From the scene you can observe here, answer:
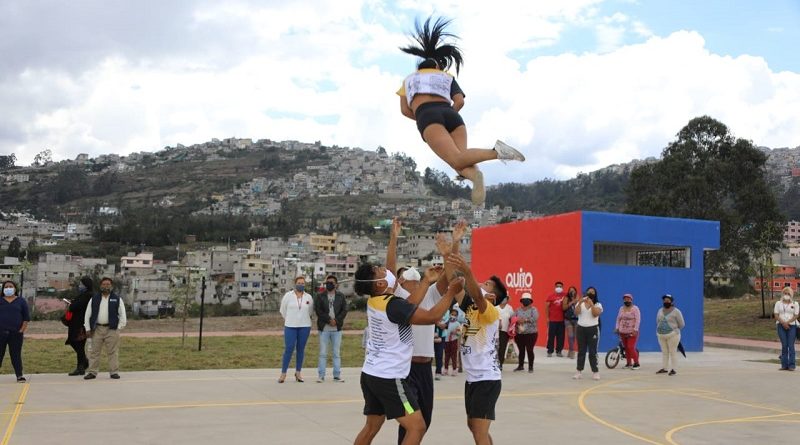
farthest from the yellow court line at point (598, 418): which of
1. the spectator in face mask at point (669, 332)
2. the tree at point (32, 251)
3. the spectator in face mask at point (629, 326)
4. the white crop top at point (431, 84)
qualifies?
the tree at point (32, 251)

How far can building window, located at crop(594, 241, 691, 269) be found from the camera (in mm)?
20656

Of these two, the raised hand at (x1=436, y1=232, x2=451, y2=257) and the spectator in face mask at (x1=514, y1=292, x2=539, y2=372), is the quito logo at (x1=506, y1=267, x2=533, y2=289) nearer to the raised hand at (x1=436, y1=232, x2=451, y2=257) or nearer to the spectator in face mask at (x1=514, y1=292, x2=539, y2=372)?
the spectator in face mask at (x1=514, y1=292, x2=539, y2=372)

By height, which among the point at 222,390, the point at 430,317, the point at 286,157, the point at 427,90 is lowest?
the point at 222,390

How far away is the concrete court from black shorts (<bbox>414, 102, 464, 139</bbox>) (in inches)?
148

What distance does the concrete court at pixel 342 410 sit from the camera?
24.7ft

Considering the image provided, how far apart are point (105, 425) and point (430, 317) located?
4663 millimetres

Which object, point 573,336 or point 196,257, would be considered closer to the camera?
point 573,336

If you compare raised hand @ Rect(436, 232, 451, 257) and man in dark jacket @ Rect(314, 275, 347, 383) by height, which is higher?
raised hand @ Rect(436, 232, 451, 257)

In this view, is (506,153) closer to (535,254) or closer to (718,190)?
(535,254)

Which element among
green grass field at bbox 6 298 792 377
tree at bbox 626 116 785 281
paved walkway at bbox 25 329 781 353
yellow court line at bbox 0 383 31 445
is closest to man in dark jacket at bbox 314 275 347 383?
green grass field at bbox 6 298 792 377

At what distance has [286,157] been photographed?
18375 cm

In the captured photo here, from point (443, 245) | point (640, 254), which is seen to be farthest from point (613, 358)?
point (443, 245)

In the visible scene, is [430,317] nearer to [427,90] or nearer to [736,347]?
[427,90]

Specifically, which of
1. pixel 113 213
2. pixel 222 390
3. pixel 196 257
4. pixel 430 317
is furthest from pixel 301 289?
pixel 113 213
